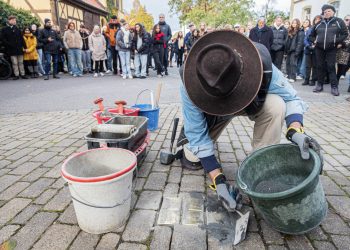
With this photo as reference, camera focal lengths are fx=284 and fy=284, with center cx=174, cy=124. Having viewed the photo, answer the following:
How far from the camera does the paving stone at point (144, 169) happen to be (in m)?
2.80

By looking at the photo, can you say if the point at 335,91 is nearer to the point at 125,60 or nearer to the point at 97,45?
the point at 125,60

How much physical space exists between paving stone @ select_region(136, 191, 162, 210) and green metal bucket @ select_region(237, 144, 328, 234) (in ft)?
2.55

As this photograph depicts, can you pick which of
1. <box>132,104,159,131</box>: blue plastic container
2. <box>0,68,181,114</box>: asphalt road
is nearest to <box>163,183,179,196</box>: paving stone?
<box>132,104,159,131</box>: blue plastic container

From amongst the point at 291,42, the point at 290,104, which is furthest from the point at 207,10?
the point at 290,104

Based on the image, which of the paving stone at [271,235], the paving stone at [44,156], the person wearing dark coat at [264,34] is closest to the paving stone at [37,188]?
the paving stone at [44,156]

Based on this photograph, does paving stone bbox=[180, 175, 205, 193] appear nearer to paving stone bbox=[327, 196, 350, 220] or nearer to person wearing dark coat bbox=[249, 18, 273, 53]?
paving stone bbox=[327, 196, 350, 220]

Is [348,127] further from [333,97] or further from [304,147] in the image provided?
[304,147]

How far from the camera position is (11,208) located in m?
2.27

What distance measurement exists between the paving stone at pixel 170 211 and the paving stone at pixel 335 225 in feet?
3.40

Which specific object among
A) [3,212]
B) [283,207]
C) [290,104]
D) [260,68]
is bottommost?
[3,212]

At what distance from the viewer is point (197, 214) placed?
2.13 meters

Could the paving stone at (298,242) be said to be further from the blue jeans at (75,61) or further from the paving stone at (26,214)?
the blue jeans at (75,61)

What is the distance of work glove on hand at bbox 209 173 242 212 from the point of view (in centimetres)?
190

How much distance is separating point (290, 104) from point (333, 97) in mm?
4929
